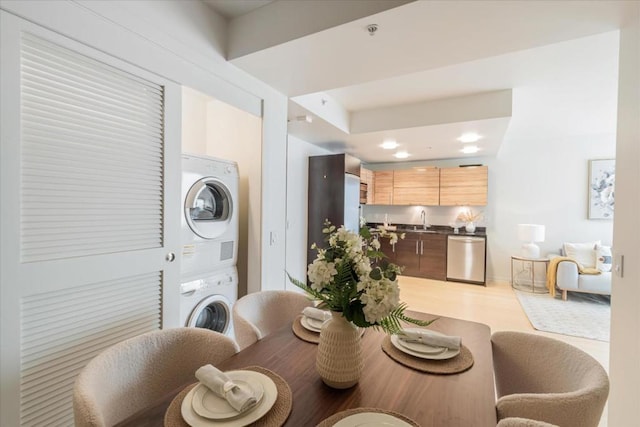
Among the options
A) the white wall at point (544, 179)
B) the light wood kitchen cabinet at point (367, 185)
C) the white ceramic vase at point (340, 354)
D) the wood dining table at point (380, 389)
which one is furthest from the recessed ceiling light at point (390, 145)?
the white ceramic vase at point (340, 354)

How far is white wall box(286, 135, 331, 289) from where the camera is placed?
393 centimetres

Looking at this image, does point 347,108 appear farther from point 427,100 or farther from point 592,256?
point 592,256

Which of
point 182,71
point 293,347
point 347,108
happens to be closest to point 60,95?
point 182,71

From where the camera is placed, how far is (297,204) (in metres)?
4.11

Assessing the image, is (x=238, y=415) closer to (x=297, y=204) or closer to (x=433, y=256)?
(x=297, y=204)

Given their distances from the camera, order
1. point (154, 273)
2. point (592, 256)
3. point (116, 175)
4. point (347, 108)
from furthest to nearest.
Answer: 1. point (592, 256)
2. point (347, 108)
3. point (154, 273)
4. point (116, 175)

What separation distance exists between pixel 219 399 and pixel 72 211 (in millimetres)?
1125

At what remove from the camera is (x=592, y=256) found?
4305mm

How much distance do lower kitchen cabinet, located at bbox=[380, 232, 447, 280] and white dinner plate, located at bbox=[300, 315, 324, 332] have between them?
3.80m

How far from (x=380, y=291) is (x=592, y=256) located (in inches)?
206

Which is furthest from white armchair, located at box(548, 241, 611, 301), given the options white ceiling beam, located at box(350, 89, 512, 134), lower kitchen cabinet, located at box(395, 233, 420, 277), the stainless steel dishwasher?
white ceiling beam, located at box(350, 89, 512, 134)

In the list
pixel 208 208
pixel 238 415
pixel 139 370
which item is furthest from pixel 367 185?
pixel 238 415

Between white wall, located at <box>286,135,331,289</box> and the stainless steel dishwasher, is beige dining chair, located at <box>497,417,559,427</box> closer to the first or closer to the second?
white wall, located at <box>286,135,331,289</box>

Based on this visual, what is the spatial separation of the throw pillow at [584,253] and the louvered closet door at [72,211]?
5509 mm
